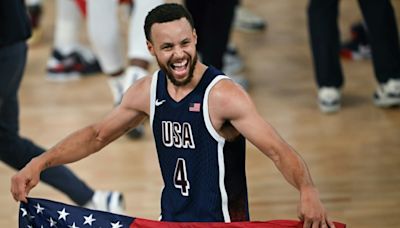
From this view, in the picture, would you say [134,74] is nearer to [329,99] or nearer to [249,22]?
[329,99]

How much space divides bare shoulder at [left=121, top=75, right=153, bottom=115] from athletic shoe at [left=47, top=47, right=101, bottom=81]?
11.3ft

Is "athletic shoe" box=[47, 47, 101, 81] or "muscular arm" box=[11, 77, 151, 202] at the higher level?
"muscular arm" box=[11, 77, 151, 202]

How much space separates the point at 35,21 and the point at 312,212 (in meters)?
4.84

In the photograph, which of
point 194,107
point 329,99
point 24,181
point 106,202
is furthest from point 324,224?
point 329,99

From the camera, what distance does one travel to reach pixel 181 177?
3.46 meters

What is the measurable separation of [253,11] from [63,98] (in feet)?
6.53

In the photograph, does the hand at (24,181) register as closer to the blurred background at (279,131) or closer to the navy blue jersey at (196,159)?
the navy blue jersey at (196,159)

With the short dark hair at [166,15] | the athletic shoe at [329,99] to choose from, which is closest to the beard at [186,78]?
the short dark hair at [166,15]

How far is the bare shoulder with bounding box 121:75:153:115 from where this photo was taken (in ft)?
11.5

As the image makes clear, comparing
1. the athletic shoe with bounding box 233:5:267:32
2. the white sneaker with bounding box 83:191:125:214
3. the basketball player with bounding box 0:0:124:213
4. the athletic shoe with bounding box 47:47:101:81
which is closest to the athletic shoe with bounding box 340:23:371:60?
the athletic shoe with bounding box 233:5:267:32

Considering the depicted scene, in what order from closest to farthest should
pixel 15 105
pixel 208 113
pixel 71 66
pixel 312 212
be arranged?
pixel 312 212 < pixel 208 113 < pixel 15 105 < pixel 71 66

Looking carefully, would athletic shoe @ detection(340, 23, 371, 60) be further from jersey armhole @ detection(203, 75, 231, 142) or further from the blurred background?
jersey armhole @ detection(203, 75, 231, 142)

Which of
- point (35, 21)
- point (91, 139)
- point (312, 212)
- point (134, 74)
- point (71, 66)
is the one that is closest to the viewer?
point (312, 212)

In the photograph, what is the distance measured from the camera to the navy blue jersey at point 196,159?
11.1ft
